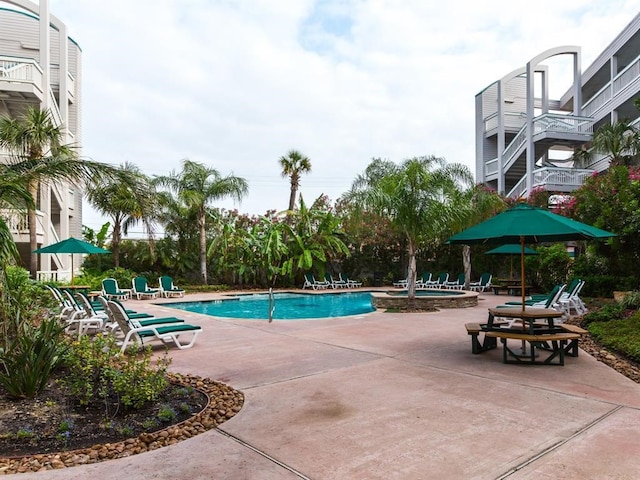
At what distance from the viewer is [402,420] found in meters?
4.46

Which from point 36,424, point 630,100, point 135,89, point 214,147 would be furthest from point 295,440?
point 214,147

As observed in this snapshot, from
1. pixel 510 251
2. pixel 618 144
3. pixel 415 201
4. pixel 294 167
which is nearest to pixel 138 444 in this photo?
pixel 415 201

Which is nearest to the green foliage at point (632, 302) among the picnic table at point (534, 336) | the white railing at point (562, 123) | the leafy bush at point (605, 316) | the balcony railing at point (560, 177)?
the leafy bush at point (605, 316)

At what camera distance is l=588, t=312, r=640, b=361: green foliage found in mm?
7156

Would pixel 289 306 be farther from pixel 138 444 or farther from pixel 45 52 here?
pixel 45 52

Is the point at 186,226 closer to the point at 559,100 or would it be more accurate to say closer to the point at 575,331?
the point at 575,331

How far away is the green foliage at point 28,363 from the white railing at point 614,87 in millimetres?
25555

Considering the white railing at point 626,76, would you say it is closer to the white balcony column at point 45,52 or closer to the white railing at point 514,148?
the white railing at point 514,148

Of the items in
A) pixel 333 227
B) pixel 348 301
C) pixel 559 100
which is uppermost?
pixel 559 100

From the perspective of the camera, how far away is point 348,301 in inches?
798

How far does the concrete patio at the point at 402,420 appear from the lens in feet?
11.3

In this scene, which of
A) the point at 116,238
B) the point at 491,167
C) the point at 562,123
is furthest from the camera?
the point at 491,167

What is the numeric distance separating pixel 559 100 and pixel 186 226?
84.0 feet

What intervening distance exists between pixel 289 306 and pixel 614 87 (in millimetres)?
20080
